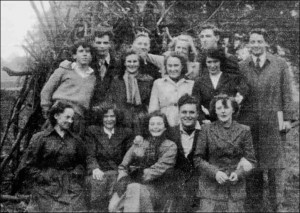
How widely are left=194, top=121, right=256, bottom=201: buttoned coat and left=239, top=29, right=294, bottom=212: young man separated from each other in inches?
19.5

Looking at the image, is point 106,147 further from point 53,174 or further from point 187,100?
point 187,100

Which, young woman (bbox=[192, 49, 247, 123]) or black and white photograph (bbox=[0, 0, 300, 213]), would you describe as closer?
black and white photograph (bbox=[0, 0, 300, 213])

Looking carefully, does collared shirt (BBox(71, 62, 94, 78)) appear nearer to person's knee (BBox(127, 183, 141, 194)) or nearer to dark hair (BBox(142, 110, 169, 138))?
dark hair (BBox(142, 110, 169, 138))

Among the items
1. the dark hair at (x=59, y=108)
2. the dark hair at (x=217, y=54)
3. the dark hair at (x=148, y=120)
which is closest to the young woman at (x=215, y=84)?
the dark hair at (x=217, y=54)

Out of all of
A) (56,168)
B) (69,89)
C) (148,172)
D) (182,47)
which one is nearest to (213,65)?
(182,47)

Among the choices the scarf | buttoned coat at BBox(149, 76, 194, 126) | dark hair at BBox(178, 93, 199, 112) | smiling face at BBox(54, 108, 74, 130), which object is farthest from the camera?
the scarf

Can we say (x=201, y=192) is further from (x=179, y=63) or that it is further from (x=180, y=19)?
(x=180, y=19)

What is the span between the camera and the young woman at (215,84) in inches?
173

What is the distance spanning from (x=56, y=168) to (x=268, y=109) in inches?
Result: 89.7

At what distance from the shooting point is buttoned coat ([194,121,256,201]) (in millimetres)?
4012

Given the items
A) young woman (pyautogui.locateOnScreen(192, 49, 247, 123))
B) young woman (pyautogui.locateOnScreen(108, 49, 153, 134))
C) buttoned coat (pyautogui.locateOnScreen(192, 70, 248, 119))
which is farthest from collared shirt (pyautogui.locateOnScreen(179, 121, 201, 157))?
young woman (pyautogui.locateOnScreen(108, 49, 153, 134))

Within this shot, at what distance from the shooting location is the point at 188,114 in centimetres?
422

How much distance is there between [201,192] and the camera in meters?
4.09

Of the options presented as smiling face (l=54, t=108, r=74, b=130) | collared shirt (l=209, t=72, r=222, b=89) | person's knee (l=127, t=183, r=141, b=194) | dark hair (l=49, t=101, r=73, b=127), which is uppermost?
collared shirt (l=209, t=72, r=222, b=89)
